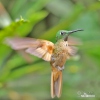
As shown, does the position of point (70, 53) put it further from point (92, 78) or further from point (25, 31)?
point (92, 78)

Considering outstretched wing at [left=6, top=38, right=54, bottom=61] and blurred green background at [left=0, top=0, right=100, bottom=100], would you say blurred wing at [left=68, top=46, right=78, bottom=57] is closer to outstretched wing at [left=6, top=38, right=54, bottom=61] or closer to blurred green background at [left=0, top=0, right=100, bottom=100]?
outstretched wing at [left=6, top=38, right=54, bottom=61]

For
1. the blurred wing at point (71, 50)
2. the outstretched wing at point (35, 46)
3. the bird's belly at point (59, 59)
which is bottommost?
the bird's belly at point (59, 59)

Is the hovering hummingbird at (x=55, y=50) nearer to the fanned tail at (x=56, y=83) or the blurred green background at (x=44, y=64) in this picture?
the fanned tail at (x=56, y=83)

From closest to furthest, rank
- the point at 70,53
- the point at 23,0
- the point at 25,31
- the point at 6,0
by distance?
the point at 70,53, the point at 25,31, the point at 23,0, the point at 6,0

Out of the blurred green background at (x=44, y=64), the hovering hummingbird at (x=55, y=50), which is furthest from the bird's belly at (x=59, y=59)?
the blurred green background at (x=44, y=64)

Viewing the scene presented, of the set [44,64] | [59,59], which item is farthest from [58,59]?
[44,64]

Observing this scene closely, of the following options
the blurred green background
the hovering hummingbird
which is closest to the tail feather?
the hovering hummingbird

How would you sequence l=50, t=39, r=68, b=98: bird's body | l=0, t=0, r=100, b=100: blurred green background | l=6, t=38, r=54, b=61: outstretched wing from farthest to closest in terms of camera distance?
l=0, t=0, r=100, b=100: blurred green background < l=50, t=39, r=68, b=98: bird's body < l=6, t=38, r=54, b=61: outstretched wing

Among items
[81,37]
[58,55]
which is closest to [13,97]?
[81,37]
